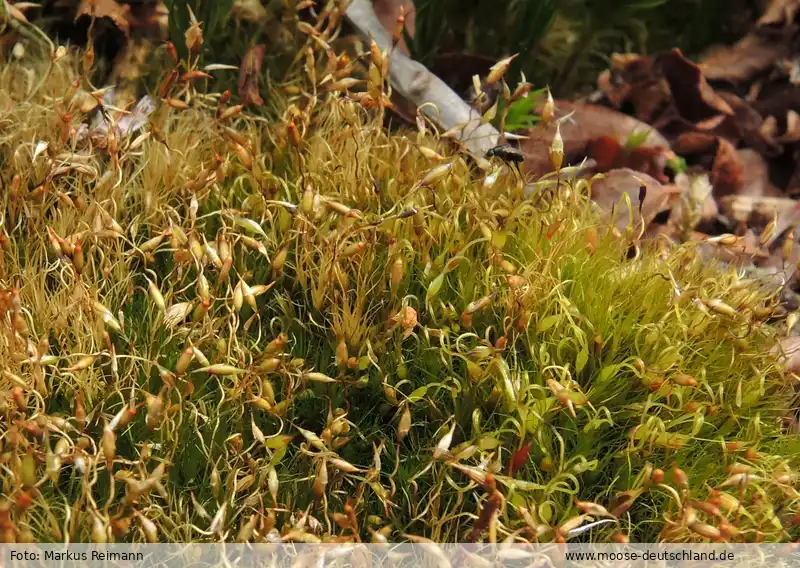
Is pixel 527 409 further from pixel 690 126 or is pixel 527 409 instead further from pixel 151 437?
pixel 690 126

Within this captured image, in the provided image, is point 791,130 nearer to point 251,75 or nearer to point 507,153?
point 507,153

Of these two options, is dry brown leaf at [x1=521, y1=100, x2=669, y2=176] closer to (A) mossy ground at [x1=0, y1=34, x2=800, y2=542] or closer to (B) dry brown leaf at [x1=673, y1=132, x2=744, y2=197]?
(B) dry brown leaf at [x1=673, y1=132, x2=744, y2=197]

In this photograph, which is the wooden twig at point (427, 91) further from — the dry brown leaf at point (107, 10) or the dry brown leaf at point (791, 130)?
the dry brown leaf at point (791, 130)

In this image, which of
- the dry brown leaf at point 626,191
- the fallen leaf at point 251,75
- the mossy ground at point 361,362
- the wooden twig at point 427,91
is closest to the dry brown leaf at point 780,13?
the dry brown leaf at point 626,191

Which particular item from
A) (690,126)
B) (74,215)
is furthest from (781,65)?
(74,215)

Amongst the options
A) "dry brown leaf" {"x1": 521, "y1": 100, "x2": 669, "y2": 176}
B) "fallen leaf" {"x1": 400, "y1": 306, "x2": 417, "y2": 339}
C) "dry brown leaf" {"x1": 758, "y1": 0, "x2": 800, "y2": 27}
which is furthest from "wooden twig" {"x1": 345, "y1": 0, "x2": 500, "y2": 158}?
"dry brown leaf" {"x1": 758, "y1": 0, "x2": 800, "y2": 27}
